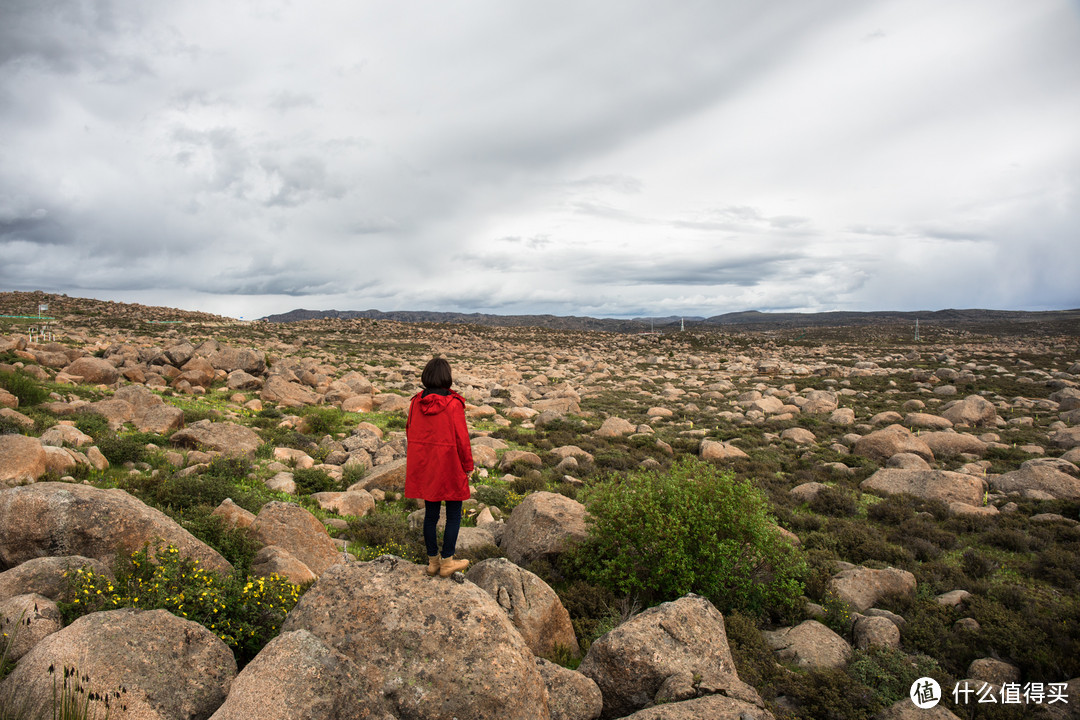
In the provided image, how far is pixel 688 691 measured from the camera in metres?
5.36

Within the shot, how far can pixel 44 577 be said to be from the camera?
5289mm

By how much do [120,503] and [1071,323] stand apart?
498ft

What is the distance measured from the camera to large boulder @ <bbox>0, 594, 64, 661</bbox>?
450 centimetres

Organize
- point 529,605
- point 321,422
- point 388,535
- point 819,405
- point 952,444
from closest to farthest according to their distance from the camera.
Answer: point 529,605
point 388,535
point 321,422
point 952,444
point 819,405

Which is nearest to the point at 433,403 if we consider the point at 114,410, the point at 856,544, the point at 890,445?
the point at 856,544

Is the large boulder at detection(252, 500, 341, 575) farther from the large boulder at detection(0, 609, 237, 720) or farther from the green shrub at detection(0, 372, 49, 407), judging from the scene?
the green shrub at detection(0, 372, 49, 407)

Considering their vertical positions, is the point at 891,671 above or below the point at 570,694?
below

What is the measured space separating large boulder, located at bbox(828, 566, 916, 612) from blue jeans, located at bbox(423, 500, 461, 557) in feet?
21.7

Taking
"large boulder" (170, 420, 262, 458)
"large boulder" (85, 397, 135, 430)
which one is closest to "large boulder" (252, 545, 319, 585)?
"large boulder" (170, 420, 262, 458)

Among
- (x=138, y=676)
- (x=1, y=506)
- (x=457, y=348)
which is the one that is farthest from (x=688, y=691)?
(x=457, y=348)

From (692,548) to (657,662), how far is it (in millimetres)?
3000

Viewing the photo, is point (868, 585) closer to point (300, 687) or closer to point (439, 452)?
point (439, 452)

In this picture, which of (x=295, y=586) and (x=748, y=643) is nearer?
(x=295, y=586)

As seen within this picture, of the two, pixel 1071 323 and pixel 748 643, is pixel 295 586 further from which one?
pixel 1071 323
